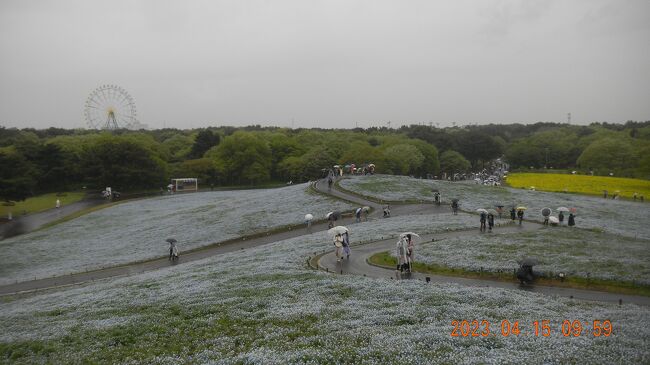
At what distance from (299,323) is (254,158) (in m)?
107

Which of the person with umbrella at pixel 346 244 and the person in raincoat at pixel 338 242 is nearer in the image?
the person in raincoat at pixel 338 242

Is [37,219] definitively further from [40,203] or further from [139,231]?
[139,231]

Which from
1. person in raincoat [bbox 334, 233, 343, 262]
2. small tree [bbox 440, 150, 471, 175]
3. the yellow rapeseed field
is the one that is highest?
small tree [bbox 440, 150, 471, 175]

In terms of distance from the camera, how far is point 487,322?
18.5 metres

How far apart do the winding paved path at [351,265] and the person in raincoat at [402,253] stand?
2.69 feet

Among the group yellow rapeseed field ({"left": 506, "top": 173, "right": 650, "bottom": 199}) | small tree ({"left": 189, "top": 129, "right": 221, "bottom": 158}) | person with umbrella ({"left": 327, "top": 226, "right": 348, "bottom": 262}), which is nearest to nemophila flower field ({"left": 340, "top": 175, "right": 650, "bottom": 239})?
yellow rapeseed field ({"left": 506, "top": 173, "right": 650, "bottom": 199})

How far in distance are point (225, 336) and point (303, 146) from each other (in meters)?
132

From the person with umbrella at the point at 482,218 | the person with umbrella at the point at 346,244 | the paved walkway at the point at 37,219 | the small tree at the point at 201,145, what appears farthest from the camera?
the small tree at the point at 201,145

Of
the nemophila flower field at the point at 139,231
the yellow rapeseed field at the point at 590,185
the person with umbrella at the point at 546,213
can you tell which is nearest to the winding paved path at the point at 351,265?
the person with umbrella at the point at 546,213

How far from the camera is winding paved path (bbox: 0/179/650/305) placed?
81.6 feet

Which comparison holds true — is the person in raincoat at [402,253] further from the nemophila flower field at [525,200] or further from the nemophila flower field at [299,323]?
the nemophila flower field at [525,200]

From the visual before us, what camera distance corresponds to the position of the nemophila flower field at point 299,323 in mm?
15664

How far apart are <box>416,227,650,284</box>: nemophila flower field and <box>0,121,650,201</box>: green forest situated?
75.1m

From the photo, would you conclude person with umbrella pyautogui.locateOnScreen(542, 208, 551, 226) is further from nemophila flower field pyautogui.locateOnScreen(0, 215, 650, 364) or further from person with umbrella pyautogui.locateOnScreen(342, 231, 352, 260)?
nemophila flower field pyautogui.locateOnScreen(0, 215, 650, 364)
